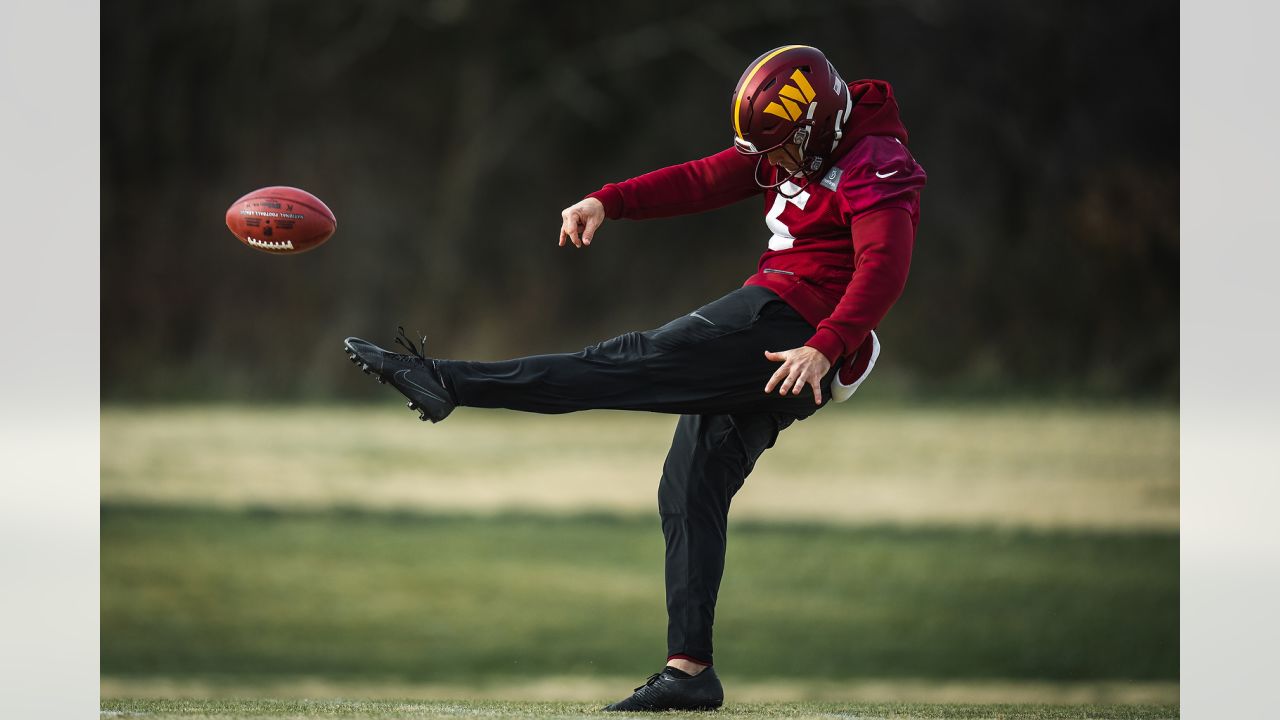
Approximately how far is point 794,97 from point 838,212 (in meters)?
0.31

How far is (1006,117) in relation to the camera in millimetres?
15258

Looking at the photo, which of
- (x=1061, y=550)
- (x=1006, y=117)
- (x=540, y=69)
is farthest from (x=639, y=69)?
(x=1061, y=550)

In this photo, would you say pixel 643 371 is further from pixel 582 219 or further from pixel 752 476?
pixel 752 476

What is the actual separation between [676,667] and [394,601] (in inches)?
471

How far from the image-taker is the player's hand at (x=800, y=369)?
3268 millimetres

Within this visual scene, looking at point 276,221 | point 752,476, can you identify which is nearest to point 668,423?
point 752,476

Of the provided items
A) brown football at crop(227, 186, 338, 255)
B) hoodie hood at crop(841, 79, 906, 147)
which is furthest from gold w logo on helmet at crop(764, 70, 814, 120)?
brown football at crop(227, 186, 338, 255)

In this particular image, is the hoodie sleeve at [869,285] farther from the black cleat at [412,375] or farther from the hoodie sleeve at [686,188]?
the black cleat at [412,375]

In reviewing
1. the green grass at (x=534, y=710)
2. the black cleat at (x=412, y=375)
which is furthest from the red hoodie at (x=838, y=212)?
the green grass at (x=534, y=710)

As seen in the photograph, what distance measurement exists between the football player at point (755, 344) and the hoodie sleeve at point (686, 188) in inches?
1.5

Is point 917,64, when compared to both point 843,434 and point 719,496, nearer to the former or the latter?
point 843,434

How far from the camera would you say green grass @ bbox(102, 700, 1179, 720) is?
146 inches

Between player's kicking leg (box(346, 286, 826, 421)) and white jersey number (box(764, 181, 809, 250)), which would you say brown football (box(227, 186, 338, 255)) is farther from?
white jersey number (box(764, 181, 809, 250))

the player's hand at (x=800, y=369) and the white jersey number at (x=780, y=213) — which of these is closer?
the player's hand at (x=800, y=369)
